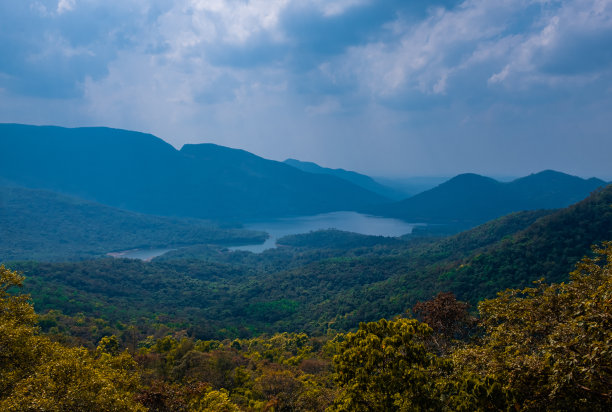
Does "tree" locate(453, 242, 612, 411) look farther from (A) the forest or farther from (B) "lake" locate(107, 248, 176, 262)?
(B) "lake" locate(107, 248, 176, 262)

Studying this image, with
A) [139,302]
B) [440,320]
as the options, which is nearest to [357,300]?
[139,302]

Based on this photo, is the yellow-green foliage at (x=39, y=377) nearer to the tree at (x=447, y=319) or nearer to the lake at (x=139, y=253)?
the tree at (x=447, y=319)

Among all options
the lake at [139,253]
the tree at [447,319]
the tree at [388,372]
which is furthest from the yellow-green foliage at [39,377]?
the lake at [139,253]

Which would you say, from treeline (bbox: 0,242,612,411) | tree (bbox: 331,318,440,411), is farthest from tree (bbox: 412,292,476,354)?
tree (bbox: 331,318,440,411)

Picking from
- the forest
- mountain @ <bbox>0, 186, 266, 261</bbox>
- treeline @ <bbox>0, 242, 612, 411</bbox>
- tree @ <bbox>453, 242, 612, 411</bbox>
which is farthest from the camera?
mountain @ <bbox>0, 186, 266, 261</bbox>

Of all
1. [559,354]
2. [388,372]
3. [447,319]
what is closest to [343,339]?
[447,319]

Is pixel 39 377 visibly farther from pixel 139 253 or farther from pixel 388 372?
pixel 139 253
